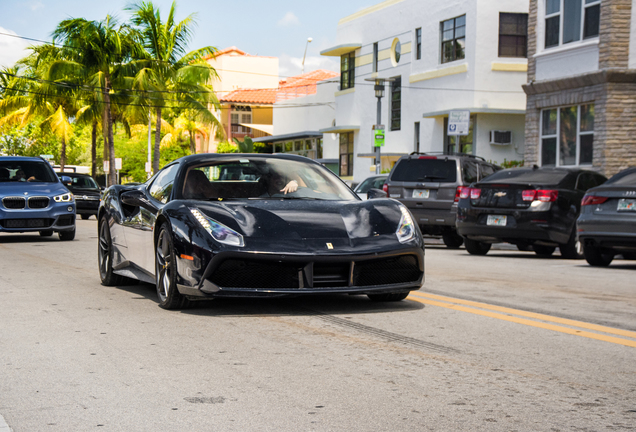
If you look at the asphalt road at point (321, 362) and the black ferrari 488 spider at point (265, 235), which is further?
the black ferrari 488 spider at point (265, 235)

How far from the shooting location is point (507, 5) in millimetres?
30906

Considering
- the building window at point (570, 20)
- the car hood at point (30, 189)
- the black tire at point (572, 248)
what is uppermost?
the building window at point (570, 20)

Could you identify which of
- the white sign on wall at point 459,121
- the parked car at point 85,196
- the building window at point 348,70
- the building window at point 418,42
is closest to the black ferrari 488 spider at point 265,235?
the white sign on wall at point 459,121

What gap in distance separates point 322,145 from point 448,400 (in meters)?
45.1

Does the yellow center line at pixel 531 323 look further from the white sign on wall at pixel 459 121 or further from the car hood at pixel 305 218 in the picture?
the white sign on wall at pixel 459 121

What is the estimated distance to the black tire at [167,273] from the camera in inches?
270

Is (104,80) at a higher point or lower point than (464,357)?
higher

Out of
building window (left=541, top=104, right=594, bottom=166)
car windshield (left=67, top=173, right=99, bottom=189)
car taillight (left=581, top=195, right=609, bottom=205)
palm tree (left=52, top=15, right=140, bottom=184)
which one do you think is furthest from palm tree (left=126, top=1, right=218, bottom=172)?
car taillight (left=581, top=195, right=609, bottom=205)

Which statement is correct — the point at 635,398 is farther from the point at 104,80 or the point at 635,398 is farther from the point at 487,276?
the point at 104,80

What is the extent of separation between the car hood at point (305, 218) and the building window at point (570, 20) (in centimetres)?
1819

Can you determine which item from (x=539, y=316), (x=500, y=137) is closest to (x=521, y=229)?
(x=539, y=316)

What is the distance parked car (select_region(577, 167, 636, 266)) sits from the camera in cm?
1173

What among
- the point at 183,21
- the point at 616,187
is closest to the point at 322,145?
the point at 183,21

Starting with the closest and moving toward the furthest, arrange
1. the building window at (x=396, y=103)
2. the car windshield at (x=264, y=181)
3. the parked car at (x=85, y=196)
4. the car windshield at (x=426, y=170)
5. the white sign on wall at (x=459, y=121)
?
the car windshield at (x=264, y=181) → the car windshield at (x=426, y=170) → the white sign on wall at (x=459, y=121) → the parked car at (x=85, y=196) → the building window at (x=396, y=103)
